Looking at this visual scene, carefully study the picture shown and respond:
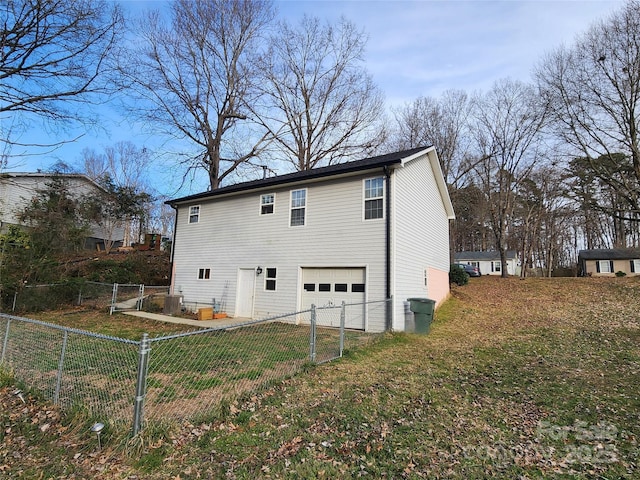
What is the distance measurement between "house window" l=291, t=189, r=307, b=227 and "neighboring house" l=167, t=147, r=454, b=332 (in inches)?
1.5

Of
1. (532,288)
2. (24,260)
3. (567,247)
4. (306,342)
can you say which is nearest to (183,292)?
(24,260)

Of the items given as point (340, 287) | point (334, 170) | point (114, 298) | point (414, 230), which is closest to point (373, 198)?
point (334, 170)

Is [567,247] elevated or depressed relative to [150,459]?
elevated

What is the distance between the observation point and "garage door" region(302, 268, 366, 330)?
10523 millimetres

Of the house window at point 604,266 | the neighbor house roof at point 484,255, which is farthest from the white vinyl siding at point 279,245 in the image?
the neighbor house roof at point 484,255

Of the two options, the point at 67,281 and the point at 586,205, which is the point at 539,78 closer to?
the point at 586,205

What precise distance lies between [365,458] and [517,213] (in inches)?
1309

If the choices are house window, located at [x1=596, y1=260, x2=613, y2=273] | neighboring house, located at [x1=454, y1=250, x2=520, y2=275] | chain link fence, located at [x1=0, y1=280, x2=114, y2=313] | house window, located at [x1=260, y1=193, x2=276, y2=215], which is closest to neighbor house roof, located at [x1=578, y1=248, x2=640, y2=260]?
house window, located at [x1=596, y1=260, x2=613, y2=273]

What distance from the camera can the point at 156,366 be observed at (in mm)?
6402

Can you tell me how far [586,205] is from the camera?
21188mm

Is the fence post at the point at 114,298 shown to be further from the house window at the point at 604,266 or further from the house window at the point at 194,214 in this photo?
the house window at the point at 604,266

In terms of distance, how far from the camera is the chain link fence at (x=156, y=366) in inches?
167

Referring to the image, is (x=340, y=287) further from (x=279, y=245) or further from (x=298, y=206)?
(x=298, y=206)

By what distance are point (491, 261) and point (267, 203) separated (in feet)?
117
